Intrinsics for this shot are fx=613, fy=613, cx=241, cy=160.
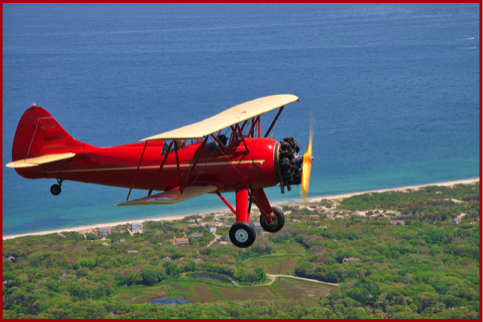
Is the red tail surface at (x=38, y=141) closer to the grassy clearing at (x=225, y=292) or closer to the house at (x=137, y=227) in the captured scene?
the grassy clearing at (x=225, y=292)

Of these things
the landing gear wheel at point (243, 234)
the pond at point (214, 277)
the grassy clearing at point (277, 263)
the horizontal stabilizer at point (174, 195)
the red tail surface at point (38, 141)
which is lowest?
the pond at point (214, 277)

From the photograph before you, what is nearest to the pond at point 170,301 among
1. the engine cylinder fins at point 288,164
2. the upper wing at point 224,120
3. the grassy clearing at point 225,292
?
the grassy clearing at point 225,292

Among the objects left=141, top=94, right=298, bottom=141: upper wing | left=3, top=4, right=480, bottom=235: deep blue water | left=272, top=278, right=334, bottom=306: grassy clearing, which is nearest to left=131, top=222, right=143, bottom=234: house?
left=3, top=4, right=480, bottom=235: deep blue water

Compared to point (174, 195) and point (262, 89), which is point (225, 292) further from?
point (174, 195)

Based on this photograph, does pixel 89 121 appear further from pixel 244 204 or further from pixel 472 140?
pixel 244 204

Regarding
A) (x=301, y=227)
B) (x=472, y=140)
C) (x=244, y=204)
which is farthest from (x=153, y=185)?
(x=472, y=140)

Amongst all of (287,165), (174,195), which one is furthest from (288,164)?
(174,195)
